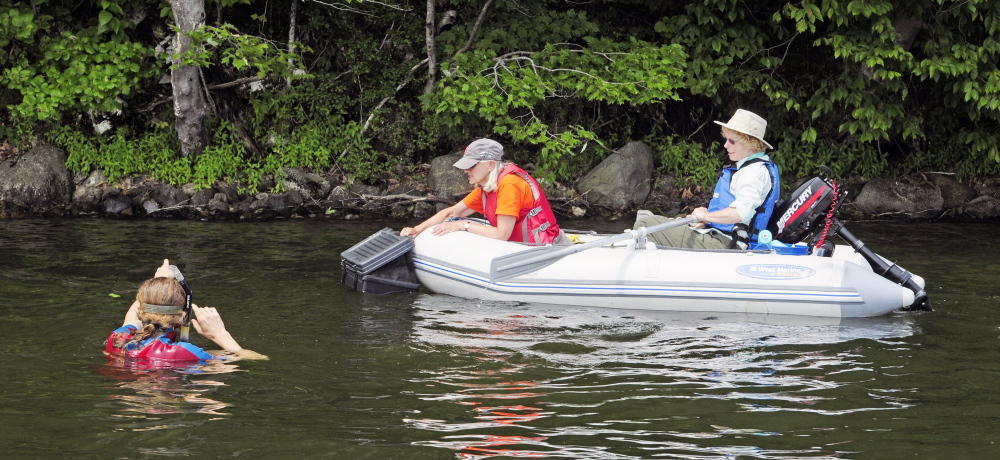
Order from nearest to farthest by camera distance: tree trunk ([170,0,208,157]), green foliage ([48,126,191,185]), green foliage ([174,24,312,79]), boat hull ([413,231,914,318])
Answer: boat hull ([413,231,914,318]) < green foliage ([174,24,312,79]) < tree trunk ([170,0,208,157]) < green foliage ([48,126,191,185])

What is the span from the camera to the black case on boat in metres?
6.89

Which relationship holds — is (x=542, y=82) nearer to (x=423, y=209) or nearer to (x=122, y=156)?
(x=423, y=209)

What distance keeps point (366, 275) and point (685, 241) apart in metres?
2.10

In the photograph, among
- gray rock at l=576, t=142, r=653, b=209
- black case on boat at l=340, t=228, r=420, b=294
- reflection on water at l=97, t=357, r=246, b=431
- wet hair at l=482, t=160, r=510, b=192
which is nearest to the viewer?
reflection on water at l=97, t=357, r=246, b=431

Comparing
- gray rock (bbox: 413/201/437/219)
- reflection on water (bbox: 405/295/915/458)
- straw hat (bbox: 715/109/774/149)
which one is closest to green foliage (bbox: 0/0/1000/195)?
gray rock (bbox: 413/201/437/219)

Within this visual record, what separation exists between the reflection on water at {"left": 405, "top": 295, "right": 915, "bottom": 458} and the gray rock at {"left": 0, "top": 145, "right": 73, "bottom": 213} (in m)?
6.13

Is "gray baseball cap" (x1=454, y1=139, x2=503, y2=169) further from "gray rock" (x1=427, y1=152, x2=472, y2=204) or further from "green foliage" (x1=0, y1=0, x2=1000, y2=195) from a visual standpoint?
"gray rock" (x1=427, y1=152, x2=472, y2=204)

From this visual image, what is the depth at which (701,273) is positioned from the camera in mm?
6223

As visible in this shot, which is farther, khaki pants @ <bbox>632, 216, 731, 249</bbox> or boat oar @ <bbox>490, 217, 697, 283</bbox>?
khaki pants @ <bbox>632, 216, 731, 249</bbox>

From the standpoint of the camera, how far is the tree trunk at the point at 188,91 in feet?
34.9

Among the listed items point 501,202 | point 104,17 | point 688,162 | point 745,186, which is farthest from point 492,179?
point 688,162

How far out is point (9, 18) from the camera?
35.4 ft

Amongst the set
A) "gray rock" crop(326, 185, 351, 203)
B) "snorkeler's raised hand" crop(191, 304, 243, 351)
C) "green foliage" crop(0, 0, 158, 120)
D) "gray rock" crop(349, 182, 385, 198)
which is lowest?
"snorkeler's raised hand" crop(191, 304, 243, 351)

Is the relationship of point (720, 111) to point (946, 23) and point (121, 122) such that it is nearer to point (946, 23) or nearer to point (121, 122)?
point (946, 23)
